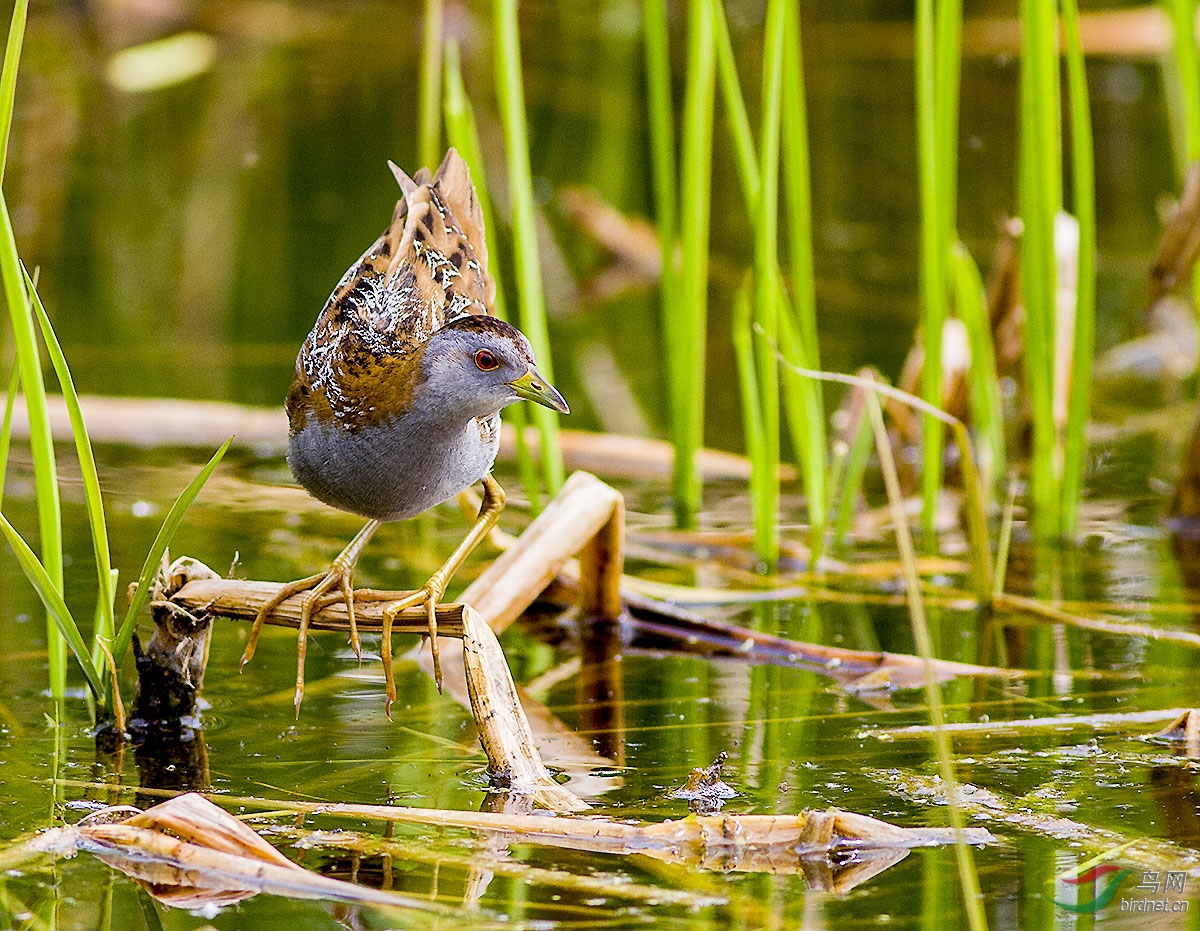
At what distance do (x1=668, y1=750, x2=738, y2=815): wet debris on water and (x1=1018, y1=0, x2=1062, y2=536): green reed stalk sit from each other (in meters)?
1.91

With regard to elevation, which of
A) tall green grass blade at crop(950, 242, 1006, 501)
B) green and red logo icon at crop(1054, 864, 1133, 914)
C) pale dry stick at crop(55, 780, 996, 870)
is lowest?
green and red logo icon at crop(1054, 864, 1133, 914)

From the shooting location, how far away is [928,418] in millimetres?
4434

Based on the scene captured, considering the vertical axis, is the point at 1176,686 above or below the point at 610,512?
below

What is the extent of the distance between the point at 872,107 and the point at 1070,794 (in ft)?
28.6

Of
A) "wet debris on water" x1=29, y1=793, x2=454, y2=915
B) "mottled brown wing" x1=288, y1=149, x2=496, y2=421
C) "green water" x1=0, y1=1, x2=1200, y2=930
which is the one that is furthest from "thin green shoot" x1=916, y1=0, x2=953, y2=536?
"wet debris on water" x1=29, y1=793, x2=454, y2=915

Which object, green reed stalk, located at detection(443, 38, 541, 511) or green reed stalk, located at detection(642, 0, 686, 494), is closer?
green reed stalk, located at detection(443, 38, 541, 511)

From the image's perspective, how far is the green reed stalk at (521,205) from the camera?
415 centimetres

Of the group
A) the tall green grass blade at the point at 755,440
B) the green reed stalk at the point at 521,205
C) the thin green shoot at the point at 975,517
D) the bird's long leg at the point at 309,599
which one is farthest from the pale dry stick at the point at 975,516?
the bird's long leg at the point at 309,599

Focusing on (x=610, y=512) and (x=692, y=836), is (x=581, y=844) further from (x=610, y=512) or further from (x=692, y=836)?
(x=610, y=512)

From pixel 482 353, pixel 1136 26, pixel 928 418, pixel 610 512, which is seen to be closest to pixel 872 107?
pixel 1136 26

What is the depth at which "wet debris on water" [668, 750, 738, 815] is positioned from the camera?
2897mm

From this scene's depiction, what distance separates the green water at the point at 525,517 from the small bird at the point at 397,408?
0.36 meters

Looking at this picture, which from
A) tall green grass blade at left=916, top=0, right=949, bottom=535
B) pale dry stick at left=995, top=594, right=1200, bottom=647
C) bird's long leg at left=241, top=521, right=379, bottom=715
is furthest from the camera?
tall green grass blade at left=916, top=0, right=949, bottom=535

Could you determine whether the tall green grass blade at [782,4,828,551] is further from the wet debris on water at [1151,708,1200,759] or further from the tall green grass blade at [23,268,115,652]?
the tall green grass blade at [23,268,115,652]
